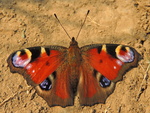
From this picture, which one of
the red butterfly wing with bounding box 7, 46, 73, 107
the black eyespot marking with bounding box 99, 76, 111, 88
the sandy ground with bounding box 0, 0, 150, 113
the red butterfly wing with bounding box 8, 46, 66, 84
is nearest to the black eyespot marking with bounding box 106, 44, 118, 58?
the black eyespot marking with bounding box 99, 76, 111, 88

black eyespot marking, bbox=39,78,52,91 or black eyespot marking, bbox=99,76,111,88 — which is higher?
black eyespot marking, bbox=39,78,52,91

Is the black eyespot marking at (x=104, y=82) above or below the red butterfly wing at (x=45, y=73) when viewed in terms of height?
below

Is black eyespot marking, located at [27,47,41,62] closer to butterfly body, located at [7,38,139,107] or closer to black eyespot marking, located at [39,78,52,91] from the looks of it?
butterfly body, located at [7,38,139,107]

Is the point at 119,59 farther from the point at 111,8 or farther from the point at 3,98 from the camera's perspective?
the point at 3,98

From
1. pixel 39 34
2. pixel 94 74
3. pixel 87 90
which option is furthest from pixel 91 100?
pixel 39 34

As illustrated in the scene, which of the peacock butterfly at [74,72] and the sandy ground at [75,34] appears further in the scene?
the sandy ground at [75,34]

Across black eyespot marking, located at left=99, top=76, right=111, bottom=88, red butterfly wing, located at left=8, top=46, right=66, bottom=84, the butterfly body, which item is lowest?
black eyespot marking, located at left=99, top=76, right=111, bottom=88

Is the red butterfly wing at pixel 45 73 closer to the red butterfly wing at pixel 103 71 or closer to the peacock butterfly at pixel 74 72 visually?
the peacock butterfly at pixel 74 72

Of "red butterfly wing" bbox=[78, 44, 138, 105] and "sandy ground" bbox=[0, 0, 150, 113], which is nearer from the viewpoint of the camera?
"red butterfly wing" bbox=[78, 44, 138, 105]

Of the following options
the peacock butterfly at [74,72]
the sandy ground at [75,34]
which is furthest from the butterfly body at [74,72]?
the sandy ground at [75,34]
